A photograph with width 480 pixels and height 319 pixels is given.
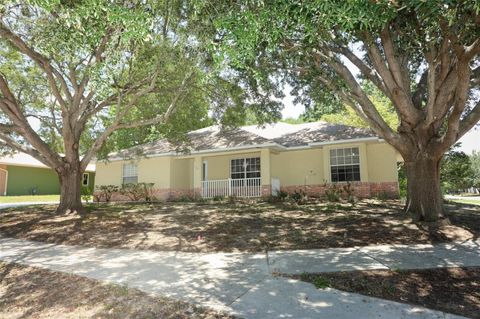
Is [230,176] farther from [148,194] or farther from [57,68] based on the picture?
[57,68]

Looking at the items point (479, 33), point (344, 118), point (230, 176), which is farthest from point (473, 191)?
point (479, 33)

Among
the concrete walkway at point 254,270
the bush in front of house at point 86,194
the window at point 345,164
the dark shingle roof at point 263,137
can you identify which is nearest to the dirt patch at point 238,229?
the concrete walkway at point 254,270

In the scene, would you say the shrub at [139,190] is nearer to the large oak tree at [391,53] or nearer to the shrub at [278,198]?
the shrub at [278,198]

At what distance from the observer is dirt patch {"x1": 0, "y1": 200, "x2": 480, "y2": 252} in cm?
822

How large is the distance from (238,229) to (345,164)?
1000 cm

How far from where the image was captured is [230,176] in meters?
20.1

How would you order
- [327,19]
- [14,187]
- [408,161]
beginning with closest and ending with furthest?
[327,19] → [408,161] → [14,187]

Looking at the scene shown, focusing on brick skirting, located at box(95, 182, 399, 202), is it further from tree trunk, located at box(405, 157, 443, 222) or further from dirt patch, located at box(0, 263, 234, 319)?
dirt patch, located at box(0, 263, 234, 319)

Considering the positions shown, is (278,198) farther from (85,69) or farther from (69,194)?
(85,69)

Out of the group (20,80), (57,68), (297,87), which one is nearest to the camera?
(57,68)

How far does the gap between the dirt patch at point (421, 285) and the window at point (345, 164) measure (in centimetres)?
1180

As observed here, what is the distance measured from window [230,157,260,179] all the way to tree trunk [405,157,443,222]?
33.6 ft

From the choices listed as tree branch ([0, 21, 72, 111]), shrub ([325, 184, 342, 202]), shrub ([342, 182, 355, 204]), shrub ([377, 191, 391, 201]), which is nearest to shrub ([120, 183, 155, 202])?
tree branch ([0, 21, 72, 111])

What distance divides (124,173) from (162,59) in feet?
46.3
